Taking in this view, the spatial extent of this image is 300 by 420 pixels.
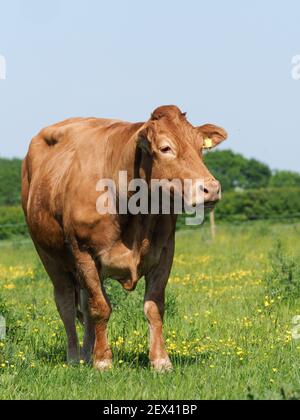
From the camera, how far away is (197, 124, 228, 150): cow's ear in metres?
6.86

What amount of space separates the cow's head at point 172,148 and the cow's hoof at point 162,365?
1.32 m

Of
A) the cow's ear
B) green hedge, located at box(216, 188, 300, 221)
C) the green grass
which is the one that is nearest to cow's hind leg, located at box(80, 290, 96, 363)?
the green grass

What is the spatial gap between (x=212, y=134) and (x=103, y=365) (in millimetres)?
1945

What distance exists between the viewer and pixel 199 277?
541 inches

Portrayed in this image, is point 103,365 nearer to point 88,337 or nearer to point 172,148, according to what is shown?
point 88,337

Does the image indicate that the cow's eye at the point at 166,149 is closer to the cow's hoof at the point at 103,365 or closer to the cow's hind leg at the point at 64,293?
the cow's hoof at the point at 103,365

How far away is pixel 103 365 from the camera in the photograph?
680 centimetres

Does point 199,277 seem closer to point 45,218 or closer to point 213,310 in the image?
point 213,310

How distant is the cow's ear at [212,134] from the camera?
6.86 m

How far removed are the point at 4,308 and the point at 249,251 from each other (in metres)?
11.5

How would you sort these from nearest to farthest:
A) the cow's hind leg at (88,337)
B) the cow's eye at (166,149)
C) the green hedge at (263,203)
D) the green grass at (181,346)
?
the green grass at (181,346)
the cow's eye at (166,149)
the cow's hind leg at (88,337)
the green hedge at (263,203)

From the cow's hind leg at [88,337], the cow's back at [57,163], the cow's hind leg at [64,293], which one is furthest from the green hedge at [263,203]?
the cow's hind leg at [88,337]

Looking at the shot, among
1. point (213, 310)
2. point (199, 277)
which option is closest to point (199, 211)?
point (213, 310)
